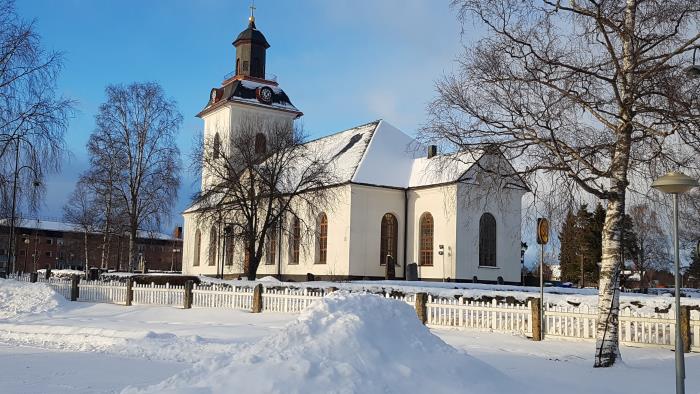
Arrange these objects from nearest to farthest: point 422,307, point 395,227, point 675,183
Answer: point 675,183, point 422,307, point 395,227

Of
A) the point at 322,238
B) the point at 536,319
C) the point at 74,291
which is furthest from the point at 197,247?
the point at 536,319

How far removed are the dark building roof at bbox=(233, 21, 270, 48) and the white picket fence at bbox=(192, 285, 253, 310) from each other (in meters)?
32.4

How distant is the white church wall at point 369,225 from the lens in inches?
1556

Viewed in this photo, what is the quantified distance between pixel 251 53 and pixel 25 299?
3222 centimetres

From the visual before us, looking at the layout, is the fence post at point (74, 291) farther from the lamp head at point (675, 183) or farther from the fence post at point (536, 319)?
the lamp head at point (675, 183)

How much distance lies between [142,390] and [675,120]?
10020mm

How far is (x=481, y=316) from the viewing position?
717 inches

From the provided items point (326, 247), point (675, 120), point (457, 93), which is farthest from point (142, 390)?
point (326, 247)

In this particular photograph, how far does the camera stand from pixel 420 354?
9039 millimetres

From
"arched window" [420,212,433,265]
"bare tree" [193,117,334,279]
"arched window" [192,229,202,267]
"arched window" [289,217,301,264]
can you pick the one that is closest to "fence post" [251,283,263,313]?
"bare tree" [193,117,334,279]

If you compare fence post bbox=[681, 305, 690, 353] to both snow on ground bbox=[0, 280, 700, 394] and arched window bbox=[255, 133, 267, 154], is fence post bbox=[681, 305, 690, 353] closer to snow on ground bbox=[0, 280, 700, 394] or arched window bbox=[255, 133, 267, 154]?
snow on ground bbox=[0, 280, 700, 394]

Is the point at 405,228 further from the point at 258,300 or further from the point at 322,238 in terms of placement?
the point at 258,300

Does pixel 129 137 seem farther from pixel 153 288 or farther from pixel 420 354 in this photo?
pixel 420 354

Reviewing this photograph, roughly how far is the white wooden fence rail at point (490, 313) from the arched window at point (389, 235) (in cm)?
1674
